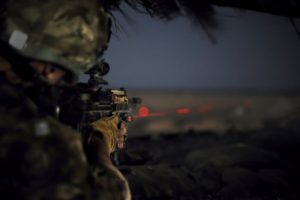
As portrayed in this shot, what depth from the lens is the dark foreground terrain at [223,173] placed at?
197 inches

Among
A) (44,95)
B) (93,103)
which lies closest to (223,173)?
(93,103)

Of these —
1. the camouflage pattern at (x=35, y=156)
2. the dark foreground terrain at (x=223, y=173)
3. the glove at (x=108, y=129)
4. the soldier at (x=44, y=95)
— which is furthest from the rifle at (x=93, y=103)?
the dark foreground terrain at (x=223, y=173)

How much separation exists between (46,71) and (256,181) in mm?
4201

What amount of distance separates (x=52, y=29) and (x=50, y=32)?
0.08ft

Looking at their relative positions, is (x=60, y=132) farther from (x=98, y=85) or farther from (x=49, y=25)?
(x=98, y=85)

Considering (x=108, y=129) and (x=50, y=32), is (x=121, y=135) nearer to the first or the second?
(x=108, y=129)

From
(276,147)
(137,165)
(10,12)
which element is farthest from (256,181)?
(10,12)

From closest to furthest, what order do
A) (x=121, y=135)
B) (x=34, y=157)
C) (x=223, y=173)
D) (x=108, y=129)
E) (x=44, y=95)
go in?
(x=34, y=157) < (x=44, y=95) < (x=108, y=129) < (x=121, y=135) < (x=223, y=173)

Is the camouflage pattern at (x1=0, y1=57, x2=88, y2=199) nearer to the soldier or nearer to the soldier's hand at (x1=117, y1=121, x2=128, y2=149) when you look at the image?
the soldier

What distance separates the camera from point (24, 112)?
1.88 m

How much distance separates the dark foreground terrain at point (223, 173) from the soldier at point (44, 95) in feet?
9.40

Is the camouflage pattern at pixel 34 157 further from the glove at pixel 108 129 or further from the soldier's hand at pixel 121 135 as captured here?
the soldier's hand at pixel 121 135

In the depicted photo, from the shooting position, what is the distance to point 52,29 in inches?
86.5

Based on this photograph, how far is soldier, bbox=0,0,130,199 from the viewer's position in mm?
1792
